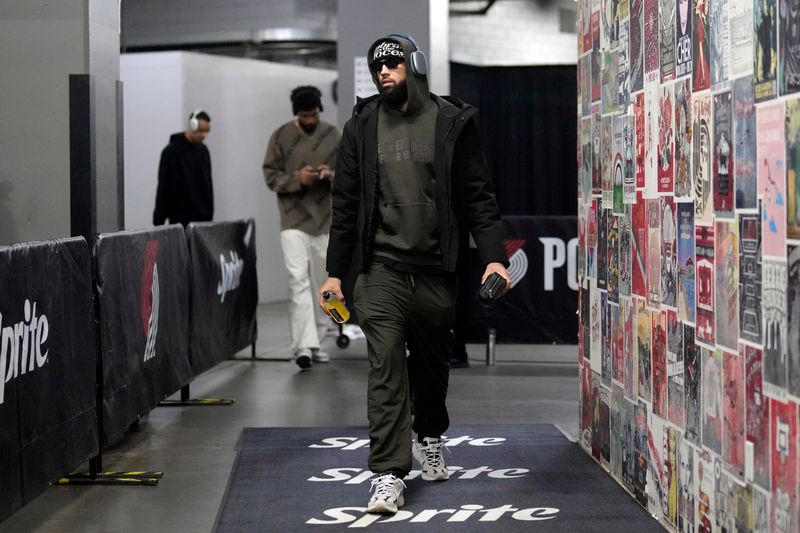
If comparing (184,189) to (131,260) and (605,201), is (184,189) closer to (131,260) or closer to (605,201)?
(131,260)

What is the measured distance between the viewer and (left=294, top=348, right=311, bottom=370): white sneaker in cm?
807

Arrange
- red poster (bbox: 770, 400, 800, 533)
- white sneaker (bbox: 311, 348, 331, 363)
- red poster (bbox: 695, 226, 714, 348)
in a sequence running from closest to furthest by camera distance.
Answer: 1. red poster (bbox: 770, 400, 800, 533)
2. red poster (bbox: 695, 226, 714, 348)
3. white sneaker (bbox: 311, 348, 331, 363)

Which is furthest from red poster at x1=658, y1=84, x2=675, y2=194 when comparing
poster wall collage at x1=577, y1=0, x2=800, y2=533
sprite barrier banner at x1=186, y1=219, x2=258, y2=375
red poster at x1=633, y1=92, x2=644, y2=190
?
sprite barrier banner at x1=186, y1=219, x2=258, y2=375

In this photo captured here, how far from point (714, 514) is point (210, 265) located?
4220 mm

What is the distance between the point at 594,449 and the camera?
506 cm

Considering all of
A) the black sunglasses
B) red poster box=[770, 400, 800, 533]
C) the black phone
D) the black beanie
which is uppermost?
the black beanie

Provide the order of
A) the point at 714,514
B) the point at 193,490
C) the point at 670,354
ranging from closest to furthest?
the point at 714,514, the point at 670,354, the point at 193,490

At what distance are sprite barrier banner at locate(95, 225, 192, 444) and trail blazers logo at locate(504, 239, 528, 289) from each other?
9.23 feet

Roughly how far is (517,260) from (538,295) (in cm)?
28

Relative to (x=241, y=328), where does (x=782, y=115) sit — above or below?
above


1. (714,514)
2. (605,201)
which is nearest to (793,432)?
(714,514)

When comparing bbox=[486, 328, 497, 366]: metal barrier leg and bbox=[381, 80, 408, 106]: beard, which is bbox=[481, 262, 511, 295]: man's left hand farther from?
bbox=[486, 328, 497, 366]: metal barrier leg

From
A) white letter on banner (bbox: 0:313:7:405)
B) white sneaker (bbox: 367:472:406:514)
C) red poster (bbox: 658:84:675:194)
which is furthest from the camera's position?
white sneaker (bbox: 367:472:406:514)

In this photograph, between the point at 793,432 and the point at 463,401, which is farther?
the point at 463,401
